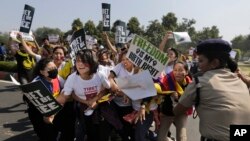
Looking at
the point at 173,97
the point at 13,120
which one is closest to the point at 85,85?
the point at 173,97

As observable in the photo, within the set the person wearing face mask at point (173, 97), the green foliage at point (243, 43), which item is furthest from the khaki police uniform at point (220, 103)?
the green foliage at point (243, 43)

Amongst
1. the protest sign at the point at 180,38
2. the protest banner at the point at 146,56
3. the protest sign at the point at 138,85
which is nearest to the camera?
the protest sign at the point at 138,85

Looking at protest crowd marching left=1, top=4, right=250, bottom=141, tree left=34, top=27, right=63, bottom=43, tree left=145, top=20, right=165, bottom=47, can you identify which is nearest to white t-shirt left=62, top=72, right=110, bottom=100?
protest crowd marching left=1, top=4, right=250, bottom=141

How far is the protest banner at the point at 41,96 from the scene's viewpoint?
12.2 ft

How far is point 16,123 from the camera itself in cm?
723

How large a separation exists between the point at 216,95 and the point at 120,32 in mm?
7799

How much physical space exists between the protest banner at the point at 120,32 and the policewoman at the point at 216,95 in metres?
7.29

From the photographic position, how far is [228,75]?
2768 mm

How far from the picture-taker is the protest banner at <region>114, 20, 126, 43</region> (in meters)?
10.2

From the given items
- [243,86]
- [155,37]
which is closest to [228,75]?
[243,86]

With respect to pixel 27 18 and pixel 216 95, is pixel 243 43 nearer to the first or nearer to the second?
pixel 27 18

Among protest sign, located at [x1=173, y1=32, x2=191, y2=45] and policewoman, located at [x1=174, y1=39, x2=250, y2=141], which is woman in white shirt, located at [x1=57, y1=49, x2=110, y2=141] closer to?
policewoman, located at [x1=174, y1=39, x2=250, y2=141]

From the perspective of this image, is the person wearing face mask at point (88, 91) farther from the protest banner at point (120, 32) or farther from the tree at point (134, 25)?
the tree at point (134, 25)

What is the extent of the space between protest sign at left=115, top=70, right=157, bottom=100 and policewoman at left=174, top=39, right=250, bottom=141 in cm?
172
